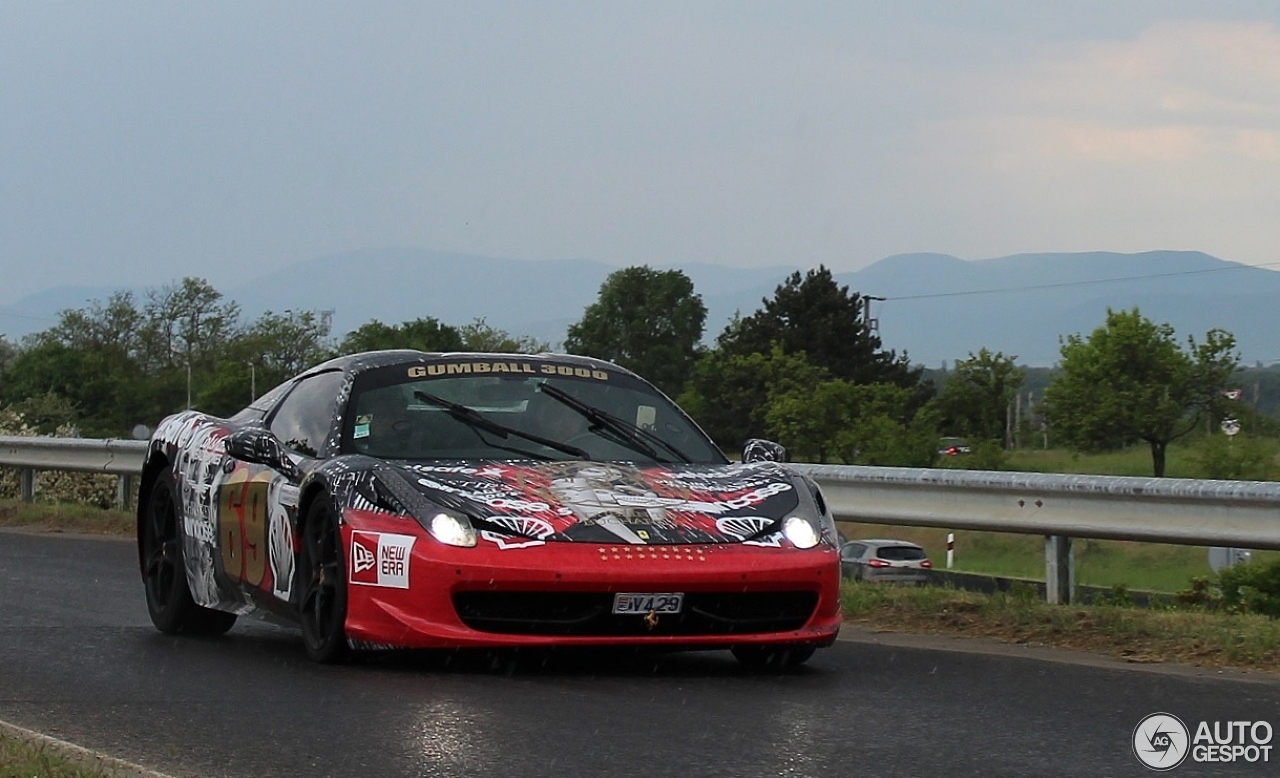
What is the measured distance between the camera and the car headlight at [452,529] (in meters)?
6.72

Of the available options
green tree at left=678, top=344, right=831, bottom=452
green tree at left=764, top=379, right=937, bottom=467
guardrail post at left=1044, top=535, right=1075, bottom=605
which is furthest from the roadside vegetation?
green tree at left=678, top=344, right=831, bottom=452

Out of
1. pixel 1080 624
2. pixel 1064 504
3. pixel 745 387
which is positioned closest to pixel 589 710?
pixel 1080 624

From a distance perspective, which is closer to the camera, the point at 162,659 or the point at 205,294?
the point at 162,659

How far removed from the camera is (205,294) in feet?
452

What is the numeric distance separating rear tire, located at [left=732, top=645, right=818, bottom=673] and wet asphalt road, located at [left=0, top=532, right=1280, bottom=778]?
0.07 m

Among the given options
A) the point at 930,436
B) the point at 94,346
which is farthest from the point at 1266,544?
the point at 94,346

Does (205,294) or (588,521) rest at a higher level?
(205,294)

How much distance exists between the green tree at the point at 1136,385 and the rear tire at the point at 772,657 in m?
94.5

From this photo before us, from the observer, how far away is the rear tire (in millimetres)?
7184

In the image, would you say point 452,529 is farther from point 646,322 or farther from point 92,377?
point 646,322

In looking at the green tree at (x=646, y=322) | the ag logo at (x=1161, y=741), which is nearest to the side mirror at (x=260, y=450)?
the ag logo at (x=1161, y=741)

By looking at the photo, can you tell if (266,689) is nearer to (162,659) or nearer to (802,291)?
(162,659)

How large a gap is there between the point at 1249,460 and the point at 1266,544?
83.8 metres

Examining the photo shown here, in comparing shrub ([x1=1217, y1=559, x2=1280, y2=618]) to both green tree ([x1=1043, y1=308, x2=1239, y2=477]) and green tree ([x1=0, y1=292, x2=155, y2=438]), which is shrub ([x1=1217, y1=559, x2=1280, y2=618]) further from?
green tree ([x1=0, y1=292, x2=155, y2=438])
